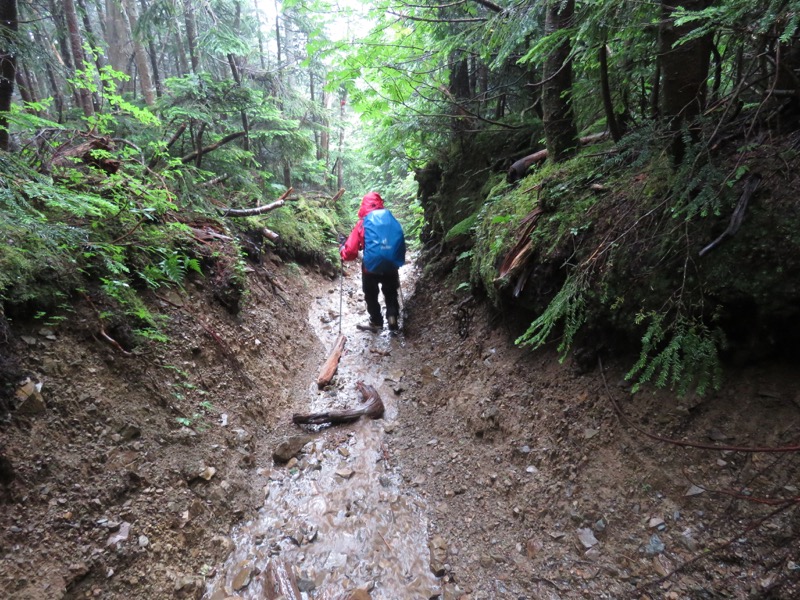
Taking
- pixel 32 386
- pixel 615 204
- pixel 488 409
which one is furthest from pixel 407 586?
pixel 615 204

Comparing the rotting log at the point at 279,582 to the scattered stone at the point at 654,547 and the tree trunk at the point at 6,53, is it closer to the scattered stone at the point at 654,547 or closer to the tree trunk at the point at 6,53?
the scattered stone at the point at 654,547

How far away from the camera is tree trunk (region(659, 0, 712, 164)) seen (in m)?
2.48

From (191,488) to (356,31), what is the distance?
6077mm

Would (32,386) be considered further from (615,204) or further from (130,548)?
(615,204)

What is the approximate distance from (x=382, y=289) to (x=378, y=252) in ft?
2.71

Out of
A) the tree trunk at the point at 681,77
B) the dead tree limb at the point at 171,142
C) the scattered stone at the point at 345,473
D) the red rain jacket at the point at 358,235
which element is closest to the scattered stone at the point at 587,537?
the scattered stone at the point at 345,473

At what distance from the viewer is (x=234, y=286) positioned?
5219mm

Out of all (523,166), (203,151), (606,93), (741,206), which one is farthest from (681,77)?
(203,151)

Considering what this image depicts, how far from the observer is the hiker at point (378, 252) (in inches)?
266

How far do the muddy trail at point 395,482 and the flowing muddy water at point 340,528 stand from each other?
0.06 ft

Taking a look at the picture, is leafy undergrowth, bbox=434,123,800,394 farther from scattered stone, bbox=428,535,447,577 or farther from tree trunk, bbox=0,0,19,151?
tree trunk, bbox=0,0,19,151

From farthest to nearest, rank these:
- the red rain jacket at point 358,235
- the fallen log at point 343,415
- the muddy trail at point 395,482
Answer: the red rain jacket at point 358,235 → the fallen log at point 343,415 → the muddy trail at point 395,482

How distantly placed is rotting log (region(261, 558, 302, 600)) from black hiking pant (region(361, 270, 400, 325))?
16.0ft

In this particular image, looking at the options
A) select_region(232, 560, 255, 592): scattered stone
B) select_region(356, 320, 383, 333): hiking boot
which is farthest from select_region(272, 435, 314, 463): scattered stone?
select_region(356, 320, 383, 333): hiking boot
